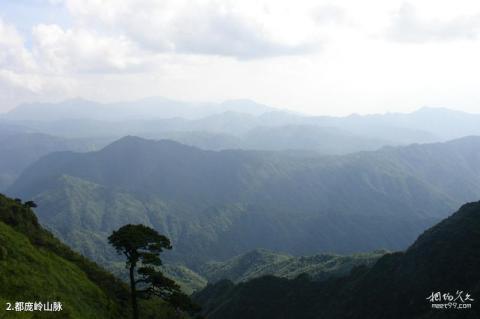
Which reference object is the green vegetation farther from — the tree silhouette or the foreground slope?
the tree silhouette

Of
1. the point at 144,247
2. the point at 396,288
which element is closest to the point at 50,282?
the point at 144,247

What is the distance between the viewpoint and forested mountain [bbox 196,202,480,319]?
94.4 m

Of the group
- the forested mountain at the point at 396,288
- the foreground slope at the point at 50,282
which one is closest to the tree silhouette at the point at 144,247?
the foreground slope at the point at 50,282

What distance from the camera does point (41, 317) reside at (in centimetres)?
4347

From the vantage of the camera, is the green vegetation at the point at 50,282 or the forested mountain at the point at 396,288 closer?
the green vegetation at the point at 50,282

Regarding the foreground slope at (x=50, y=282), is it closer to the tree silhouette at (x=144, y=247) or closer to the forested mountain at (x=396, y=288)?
the tree silhouette at (x=144, y=247)

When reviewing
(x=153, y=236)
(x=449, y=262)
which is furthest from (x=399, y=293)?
(x=153, y=236)

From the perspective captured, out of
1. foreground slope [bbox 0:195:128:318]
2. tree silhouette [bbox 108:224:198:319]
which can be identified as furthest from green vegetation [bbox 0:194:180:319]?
tree silhouette [bbox 108:224:198:319]

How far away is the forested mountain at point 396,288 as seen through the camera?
9444cm

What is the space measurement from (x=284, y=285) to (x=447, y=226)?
54.6m

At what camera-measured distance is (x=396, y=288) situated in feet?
349

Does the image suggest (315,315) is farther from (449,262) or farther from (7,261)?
(7,261)

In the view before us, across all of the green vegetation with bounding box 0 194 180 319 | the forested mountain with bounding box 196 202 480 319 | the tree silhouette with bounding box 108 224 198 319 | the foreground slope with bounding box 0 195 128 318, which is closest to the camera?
the green vegetation with bounding box 0 194 180 319

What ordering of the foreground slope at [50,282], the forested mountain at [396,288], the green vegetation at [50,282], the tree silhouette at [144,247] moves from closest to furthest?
the green vegetation at [50,282], the foreground slope at [50,282], the tree silhouette at [144,247], the forested mountain at [396,288]
